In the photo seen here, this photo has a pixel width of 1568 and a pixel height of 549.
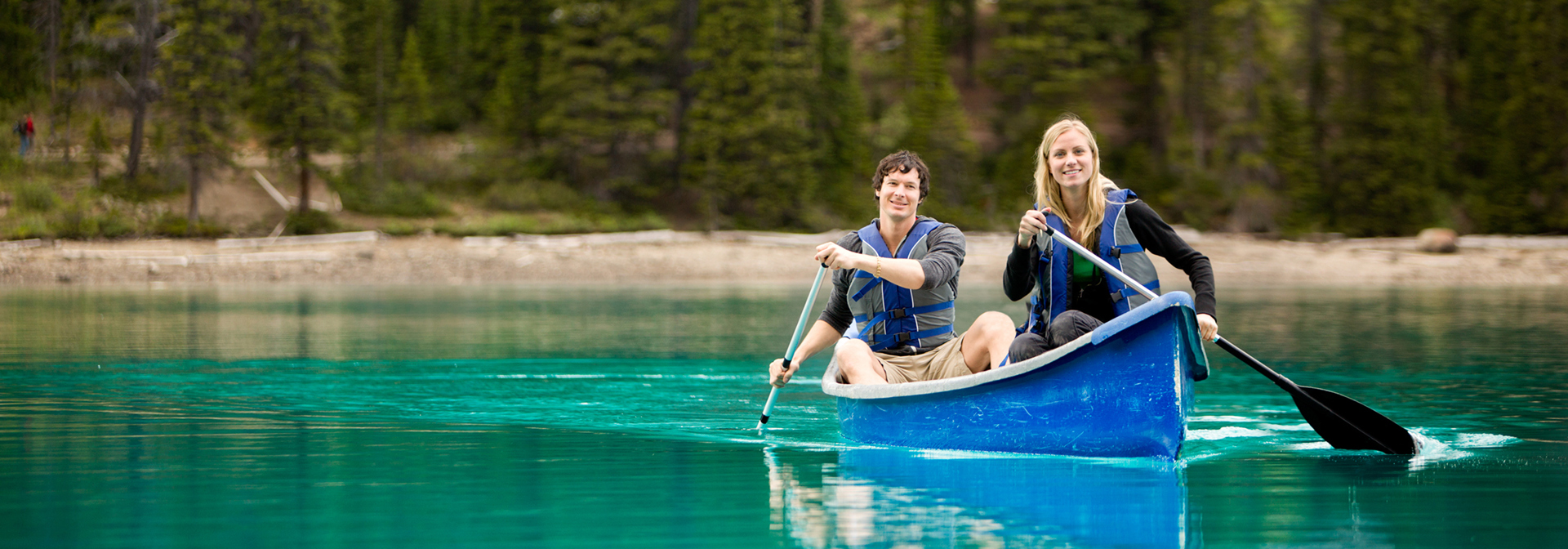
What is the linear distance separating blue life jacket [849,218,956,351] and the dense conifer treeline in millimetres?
33199

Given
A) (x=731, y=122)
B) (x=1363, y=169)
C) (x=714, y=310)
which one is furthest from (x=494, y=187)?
(x=1363, y=169)

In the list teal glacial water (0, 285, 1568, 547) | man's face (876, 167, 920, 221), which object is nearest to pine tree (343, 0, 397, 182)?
teal glacial water (0, 285, 1568, 547)

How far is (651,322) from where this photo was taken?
59.3 feet

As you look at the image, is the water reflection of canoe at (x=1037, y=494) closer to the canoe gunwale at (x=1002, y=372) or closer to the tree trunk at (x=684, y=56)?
the canoe gunwale at (x=1002, y=372)

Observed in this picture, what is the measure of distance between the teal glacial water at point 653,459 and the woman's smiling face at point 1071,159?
4.64 ft

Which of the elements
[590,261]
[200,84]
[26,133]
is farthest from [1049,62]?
[26,133]

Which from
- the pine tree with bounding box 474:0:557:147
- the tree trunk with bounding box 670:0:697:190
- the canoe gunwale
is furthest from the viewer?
the tree trunk with bounding box 670:0:697:190

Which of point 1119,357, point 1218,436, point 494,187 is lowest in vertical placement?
point 1218,436

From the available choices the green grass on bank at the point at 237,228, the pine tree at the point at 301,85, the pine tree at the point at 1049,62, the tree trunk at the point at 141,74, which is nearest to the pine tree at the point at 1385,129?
the pine tree at the point at 1049,62

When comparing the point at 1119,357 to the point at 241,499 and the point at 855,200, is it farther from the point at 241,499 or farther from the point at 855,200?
the point at 855,200

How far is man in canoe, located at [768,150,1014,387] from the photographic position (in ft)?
21.4

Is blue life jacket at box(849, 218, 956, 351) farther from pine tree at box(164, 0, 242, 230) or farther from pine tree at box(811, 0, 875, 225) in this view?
pine tree at box(811, 0, 875, 225)

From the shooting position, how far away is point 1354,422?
6898 millimetres

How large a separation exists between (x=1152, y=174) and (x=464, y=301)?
1182 inches
